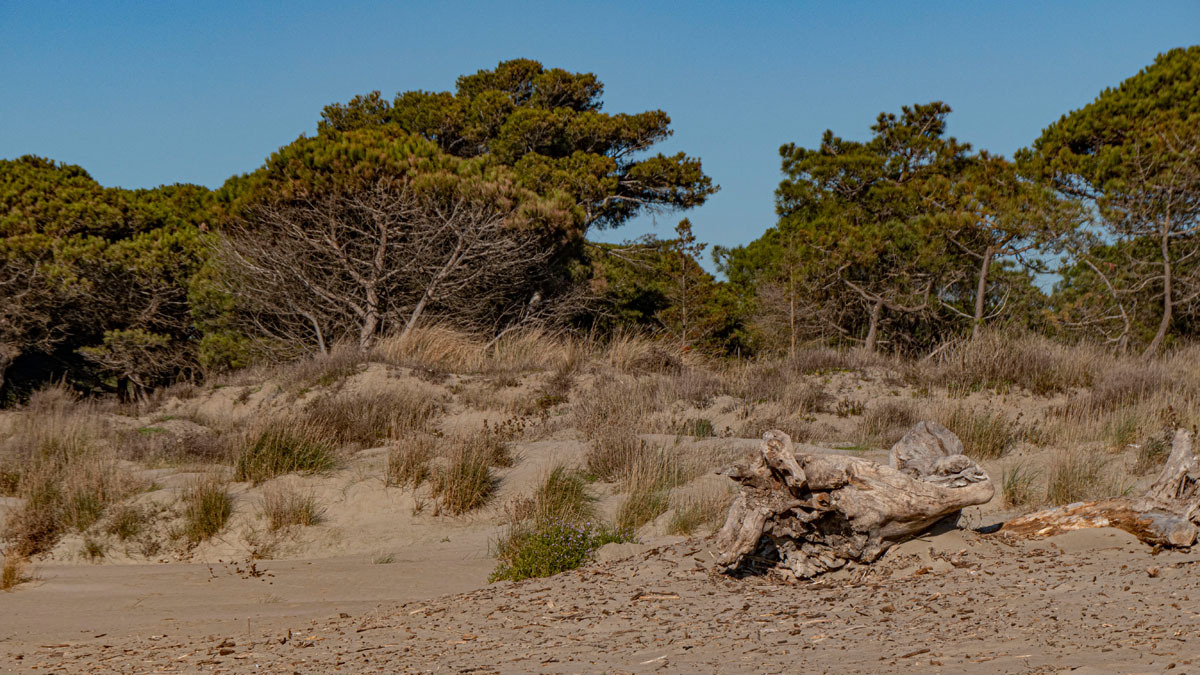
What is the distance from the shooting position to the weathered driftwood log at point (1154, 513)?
512 centimetres

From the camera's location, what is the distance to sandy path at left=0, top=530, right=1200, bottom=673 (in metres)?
3.76

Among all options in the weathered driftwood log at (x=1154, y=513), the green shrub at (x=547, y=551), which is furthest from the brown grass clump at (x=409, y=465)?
the weathered driftwood log at (x=1154, y=513)

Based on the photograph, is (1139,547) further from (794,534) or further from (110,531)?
(110,531)

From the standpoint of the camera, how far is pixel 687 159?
25141mm

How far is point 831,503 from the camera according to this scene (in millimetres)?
5375

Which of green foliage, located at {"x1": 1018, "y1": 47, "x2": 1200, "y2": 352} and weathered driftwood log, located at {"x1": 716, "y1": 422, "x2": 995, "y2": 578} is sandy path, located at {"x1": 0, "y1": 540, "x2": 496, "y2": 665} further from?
green foliage, located at {"x1": 1018, "y1": 47, "x2": 1200, "y2": 352}

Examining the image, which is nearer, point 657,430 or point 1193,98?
point 657,430

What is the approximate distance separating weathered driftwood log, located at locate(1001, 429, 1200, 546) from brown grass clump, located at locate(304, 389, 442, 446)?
7.29 m

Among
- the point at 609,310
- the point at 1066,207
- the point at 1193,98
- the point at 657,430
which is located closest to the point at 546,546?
the point at 657,430

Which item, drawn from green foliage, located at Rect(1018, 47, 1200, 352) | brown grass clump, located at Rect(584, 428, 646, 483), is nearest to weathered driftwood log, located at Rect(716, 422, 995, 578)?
brown grass clump, located at Rect(584, 428, 646, 483)

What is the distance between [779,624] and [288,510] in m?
5.73

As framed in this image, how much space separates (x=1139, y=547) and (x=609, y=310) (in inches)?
808

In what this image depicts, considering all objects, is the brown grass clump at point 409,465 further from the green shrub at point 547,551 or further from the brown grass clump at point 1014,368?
the brown grass clump at point 1014,368

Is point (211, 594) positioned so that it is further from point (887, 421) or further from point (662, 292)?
point (662, 292)
